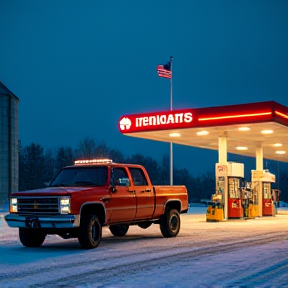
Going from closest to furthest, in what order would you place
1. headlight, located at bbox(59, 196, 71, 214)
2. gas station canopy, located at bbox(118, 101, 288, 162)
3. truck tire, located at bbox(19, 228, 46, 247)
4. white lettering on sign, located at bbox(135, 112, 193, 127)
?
headlight, located at bbox(59, 196, 71, 214) < truck tire, located at bbox(19, 228, 46, 247) < gas station canopy, located at bbox(118, 101, 288, 162) < white lettering on sign, located at bbox(135, 112, 193, 127)

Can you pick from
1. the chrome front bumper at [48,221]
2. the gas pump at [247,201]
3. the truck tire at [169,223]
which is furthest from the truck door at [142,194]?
the gas pump at [247,201]

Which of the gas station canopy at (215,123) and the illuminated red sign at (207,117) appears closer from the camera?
the illuminated red sign at (207,117)

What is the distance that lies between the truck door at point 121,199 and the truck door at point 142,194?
256mm

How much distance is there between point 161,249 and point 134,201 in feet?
7.10

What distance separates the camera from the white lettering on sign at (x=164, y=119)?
2512 centimetres

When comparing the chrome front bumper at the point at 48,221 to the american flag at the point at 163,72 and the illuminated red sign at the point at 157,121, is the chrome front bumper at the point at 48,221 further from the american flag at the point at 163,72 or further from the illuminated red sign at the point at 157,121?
the american flag at the point at 163,72

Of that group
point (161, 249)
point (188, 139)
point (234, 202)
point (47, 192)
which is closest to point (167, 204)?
point (161, 249)

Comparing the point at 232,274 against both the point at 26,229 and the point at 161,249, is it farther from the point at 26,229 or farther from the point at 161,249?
the point at 26,229

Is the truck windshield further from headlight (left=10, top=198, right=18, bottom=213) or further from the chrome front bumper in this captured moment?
the chrome front bumper

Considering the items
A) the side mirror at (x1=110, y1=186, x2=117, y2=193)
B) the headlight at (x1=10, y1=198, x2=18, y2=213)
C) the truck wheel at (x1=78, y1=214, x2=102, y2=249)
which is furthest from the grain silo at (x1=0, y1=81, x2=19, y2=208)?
the truck wheel at (x1=78, y1=214, x2=102, y2=249)

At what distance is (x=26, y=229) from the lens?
14.8 metres

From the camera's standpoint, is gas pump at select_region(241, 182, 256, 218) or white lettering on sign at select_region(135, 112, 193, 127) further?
gas pump at select_region(241, 182, 256, 218)

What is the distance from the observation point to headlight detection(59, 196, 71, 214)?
1366cm

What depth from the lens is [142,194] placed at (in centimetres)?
1625
